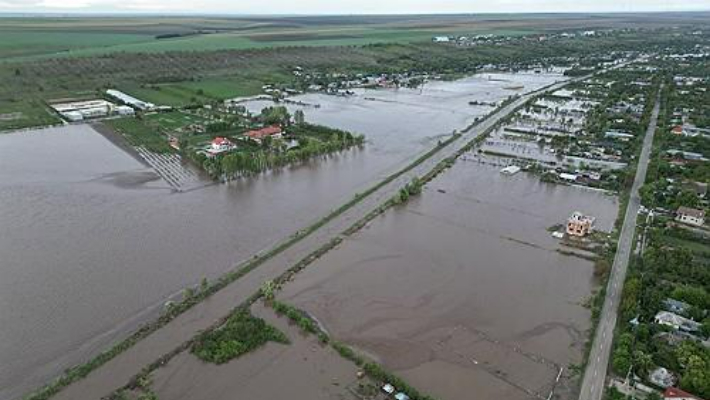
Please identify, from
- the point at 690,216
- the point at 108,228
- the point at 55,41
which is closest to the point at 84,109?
the point at 108,228

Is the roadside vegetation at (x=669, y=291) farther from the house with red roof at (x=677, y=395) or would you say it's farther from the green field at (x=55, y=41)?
the green field at (x=55, y=41)

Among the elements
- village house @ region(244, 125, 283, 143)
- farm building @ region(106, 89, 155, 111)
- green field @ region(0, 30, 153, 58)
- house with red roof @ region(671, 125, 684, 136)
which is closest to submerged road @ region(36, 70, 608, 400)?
village house @ region(244, 125, 283, 143)

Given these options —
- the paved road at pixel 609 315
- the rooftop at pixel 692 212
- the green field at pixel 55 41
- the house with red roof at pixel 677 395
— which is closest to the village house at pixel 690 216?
the rooftop at pixel 692 212

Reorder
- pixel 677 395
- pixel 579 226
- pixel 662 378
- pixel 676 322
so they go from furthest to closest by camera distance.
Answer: pixel 579 226, pixel 676 322, pixel 662 378, pixel 677 395

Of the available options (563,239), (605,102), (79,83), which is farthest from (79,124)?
(605,102)

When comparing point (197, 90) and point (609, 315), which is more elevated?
point (197, 90)

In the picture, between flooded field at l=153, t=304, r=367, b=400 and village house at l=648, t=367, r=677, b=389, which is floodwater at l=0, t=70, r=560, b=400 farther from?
Result: village house at l=648, t=367, r=677, b=389

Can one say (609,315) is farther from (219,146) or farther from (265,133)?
(265,133)
